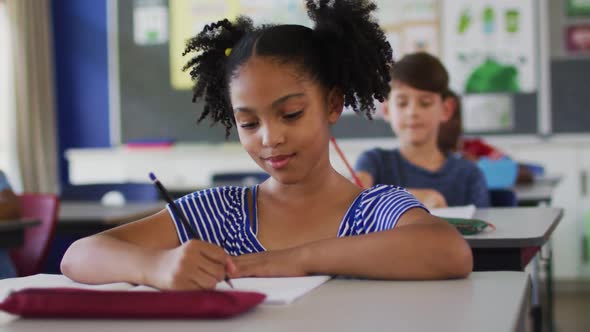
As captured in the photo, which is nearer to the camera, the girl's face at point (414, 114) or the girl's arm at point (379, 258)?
the girl's arm at point (379, 258)

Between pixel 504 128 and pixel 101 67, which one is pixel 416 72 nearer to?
pixel 504 128

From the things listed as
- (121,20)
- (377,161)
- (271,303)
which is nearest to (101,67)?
(121,20)

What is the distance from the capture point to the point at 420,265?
121cm

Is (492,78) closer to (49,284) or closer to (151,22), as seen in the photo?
(151,22)

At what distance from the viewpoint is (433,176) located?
108 inches

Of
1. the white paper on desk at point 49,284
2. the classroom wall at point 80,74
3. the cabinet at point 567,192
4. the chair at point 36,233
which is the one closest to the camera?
the white paper on desk at point 49,284

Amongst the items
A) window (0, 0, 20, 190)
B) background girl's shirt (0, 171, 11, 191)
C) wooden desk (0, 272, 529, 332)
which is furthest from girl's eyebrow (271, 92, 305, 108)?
window (0, 0, 20, 190)

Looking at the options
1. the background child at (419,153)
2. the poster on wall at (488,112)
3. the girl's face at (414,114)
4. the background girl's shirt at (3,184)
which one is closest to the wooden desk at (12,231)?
the background girl's shirt at (3,184)

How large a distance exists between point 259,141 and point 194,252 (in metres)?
0.32

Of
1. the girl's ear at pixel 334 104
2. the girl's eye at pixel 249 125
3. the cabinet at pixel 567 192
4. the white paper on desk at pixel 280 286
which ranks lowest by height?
the cabinet at pixel 567 192

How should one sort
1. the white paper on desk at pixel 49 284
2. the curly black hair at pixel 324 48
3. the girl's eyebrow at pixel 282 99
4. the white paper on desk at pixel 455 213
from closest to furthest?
1. the white paper on desk at pixel 49 284
2. the girl's eyebrow at pixel 282 99
3. the curly black hair at pixel 324 48
4. the white paper on desk at pixel 455 213

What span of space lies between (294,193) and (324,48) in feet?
0.87

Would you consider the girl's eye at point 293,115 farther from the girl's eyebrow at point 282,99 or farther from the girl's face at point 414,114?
the girl's face at point 414,114

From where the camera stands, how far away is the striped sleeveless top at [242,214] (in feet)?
4.75
